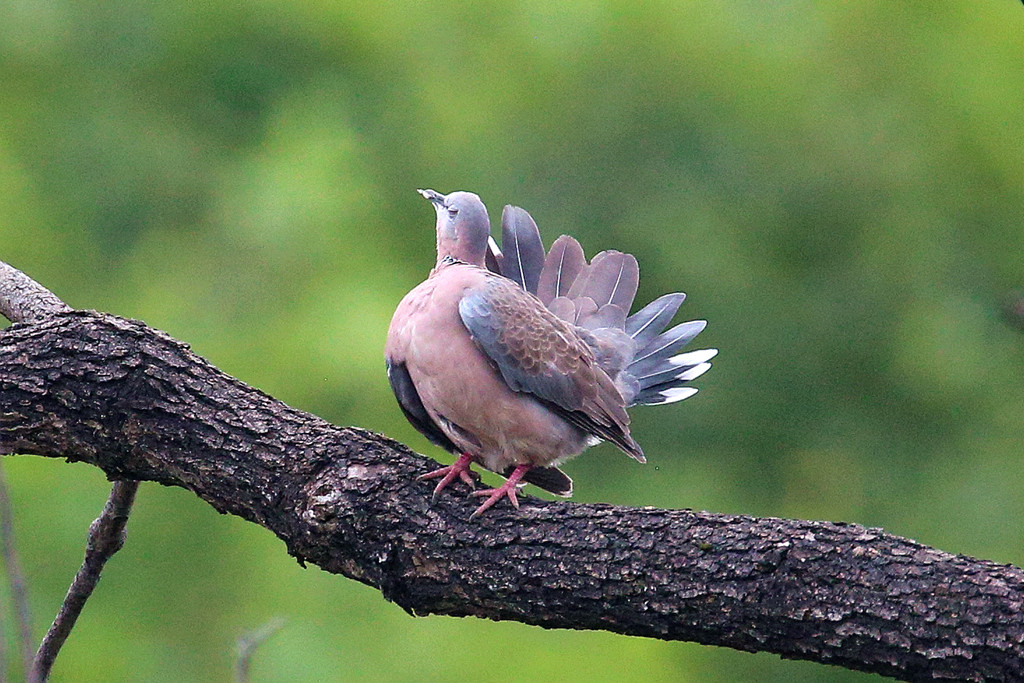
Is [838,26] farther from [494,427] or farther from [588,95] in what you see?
[494,427]

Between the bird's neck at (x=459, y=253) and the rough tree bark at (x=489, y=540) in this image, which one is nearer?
the rough tree bark at (x=489, y=540)

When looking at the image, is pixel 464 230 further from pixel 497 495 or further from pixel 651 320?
pixel 497 495

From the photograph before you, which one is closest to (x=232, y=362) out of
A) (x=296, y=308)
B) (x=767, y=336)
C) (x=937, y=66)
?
(x=296, y=308)

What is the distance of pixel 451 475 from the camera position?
3.32 m

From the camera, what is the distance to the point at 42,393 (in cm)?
324

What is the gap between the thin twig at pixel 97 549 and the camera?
139 inches

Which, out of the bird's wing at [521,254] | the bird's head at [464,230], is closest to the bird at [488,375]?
the bird's head at [464,230]

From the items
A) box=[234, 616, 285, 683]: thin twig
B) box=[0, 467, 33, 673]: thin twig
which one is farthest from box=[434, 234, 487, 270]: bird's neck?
box=[0, 467, 33, 673]: thin twig

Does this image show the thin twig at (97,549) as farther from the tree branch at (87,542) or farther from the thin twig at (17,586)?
the thin twig at (17,586)

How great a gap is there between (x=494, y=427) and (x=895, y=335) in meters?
7.12

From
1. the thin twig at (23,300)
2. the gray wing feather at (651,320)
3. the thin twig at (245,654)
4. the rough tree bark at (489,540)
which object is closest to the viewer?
the thin twig at (245,654)

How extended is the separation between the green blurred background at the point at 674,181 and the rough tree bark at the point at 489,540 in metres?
5.91

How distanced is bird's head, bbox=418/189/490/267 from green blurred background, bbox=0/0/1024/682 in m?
5.03

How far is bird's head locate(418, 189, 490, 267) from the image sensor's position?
414 centimetres
